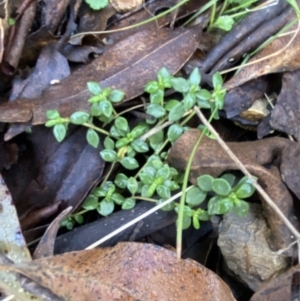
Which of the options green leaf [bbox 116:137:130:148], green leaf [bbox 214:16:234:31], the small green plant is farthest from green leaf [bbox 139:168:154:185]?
green leaf [bbox 214:16:234:31]

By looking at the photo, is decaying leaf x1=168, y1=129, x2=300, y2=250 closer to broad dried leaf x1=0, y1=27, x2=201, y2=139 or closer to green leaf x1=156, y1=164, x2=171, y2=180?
green leaf x1=156, y1=164, x2=171, y2=180

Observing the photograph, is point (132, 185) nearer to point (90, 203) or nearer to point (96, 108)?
point (90, 203)

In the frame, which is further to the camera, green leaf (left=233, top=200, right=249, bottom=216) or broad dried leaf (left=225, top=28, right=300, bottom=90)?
broad dried leaf (left=225, top=28, right=300, bottom=90)

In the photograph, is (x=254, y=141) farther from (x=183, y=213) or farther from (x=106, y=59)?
(x=106, y=59)

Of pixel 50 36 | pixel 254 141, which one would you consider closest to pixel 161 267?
pixel 254 141

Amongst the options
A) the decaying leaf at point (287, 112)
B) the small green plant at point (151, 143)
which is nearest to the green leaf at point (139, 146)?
the small green plant at point (151, 143)

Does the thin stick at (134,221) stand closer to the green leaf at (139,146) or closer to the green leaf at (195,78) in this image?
the green leaf at (139,146)
